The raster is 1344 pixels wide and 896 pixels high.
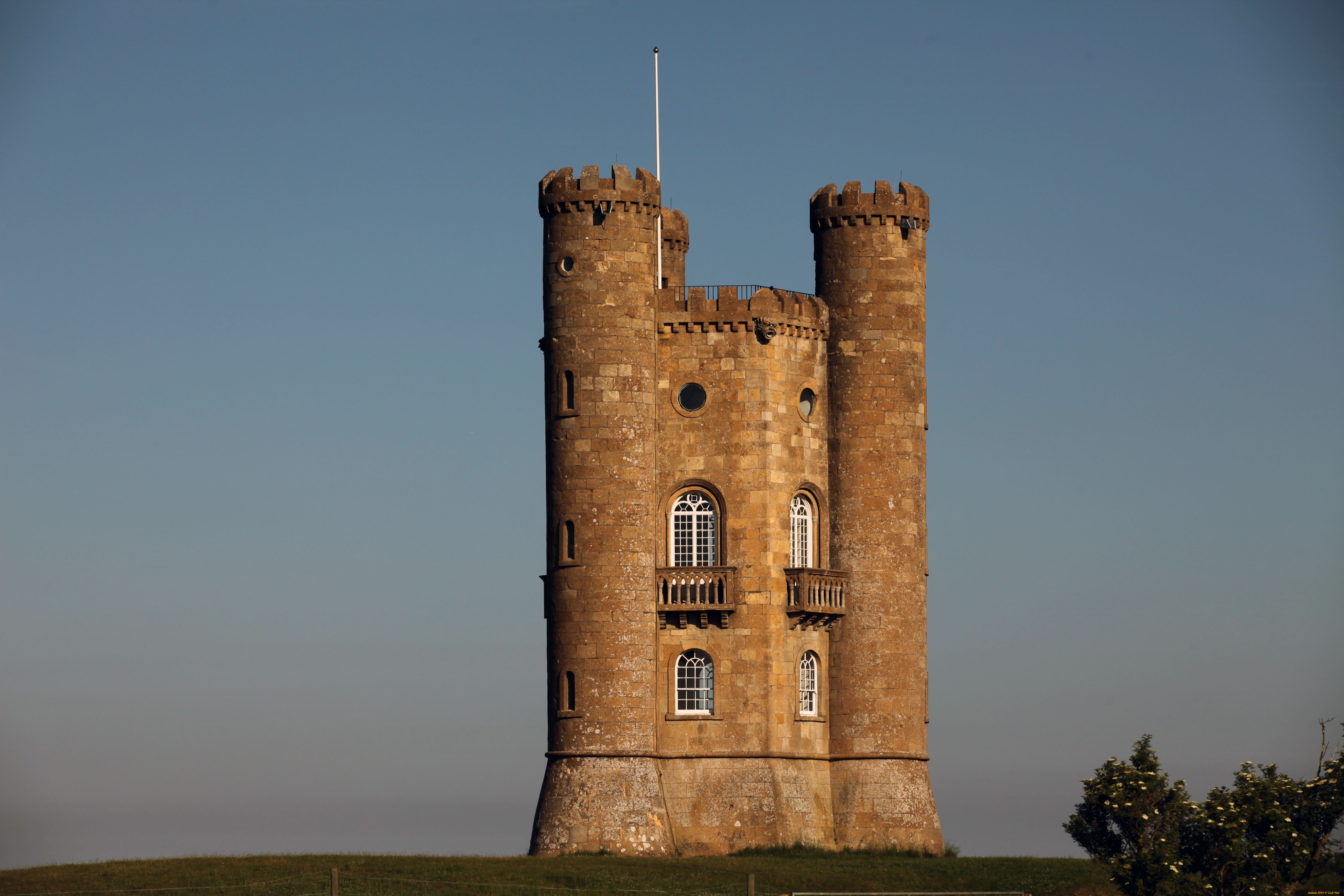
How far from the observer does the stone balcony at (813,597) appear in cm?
6994

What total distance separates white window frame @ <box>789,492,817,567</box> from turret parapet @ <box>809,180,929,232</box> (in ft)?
30.1

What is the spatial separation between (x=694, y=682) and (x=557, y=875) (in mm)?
11004

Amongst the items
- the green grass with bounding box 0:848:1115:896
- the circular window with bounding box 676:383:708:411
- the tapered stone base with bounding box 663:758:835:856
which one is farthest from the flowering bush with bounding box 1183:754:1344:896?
the circular window with bounding box 676:383:708:411

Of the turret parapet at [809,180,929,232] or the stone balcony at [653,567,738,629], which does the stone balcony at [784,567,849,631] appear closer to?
the stone balcony at [653,567,738,629]

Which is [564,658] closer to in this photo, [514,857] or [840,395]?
[514,857]

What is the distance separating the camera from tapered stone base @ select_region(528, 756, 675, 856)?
66125 mm

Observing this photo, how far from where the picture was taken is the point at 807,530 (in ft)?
235

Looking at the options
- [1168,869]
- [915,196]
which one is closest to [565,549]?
[915,196]

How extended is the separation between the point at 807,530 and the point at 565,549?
8244 mm

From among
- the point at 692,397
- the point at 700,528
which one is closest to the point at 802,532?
the point at 700,528

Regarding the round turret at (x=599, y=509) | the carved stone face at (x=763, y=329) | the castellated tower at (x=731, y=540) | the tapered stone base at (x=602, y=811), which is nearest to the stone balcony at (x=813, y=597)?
the castellated tower at (x=731, y=540)

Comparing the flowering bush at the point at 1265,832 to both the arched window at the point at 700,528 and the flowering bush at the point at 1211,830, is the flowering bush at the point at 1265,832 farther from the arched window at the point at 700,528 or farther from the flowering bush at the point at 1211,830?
the arched window at the point at 700,528

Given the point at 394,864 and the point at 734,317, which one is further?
the point at 734,317

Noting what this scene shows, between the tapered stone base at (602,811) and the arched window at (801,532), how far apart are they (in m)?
8.32
